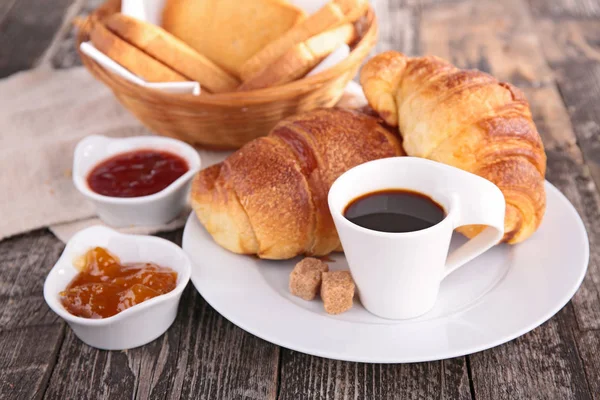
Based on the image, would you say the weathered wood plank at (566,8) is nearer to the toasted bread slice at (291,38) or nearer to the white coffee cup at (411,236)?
the toasted bread slice at (291,38)

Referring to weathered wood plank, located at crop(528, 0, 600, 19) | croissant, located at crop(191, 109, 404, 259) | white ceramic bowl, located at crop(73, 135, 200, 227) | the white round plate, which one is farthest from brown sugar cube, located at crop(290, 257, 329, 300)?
weathered wood plank, located at crop(528, 0, 600, 19)

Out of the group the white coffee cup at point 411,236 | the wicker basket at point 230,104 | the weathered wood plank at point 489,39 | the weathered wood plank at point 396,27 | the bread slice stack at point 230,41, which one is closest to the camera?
the white coffee cup at point 411,236

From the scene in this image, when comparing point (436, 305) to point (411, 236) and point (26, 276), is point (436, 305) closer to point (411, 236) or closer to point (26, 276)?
point (411, 236)

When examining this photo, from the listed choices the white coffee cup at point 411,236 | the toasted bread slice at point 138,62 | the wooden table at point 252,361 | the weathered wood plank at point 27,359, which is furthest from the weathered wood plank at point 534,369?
the toasted bread slice at point 138,62

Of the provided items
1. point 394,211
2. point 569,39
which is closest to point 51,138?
point 394,211

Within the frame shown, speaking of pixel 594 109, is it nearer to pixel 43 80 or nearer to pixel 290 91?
pixel 290 91
